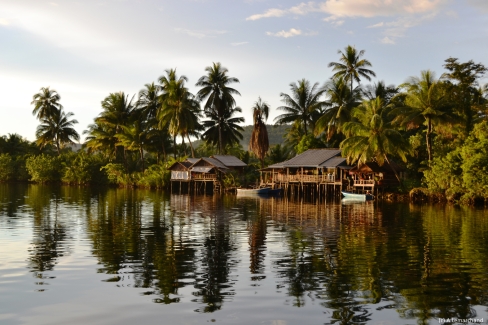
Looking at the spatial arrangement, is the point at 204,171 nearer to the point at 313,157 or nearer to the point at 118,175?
the point at 313,157

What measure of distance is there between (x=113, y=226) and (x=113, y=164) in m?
46.0

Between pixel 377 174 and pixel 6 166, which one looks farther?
pixel 6 166

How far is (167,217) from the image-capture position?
96.8 ft

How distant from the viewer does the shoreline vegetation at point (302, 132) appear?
1654 inches

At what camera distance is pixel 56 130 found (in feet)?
247

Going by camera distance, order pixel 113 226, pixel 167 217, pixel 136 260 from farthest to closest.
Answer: pixel 167 217 < pixel 113 226 < pixel 136 260

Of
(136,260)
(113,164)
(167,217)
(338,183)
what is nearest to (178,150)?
(113,164)

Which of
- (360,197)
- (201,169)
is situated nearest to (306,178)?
(360,197)

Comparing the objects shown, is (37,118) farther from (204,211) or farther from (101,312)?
(101,312)

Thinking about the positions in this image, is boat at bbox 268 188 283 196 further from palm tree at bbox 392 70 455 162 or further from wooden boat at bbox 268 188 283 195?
palm tree at bbox 392 70 455 162

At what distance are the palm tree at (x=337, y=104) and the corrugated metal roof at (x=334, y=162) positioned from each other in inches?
162

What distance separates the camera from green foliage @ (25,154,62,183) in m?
73.7

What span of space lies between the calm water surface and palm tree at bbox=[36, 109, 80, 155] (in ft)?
167

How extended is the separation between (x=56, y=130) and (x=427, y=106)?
5339 centimetres
